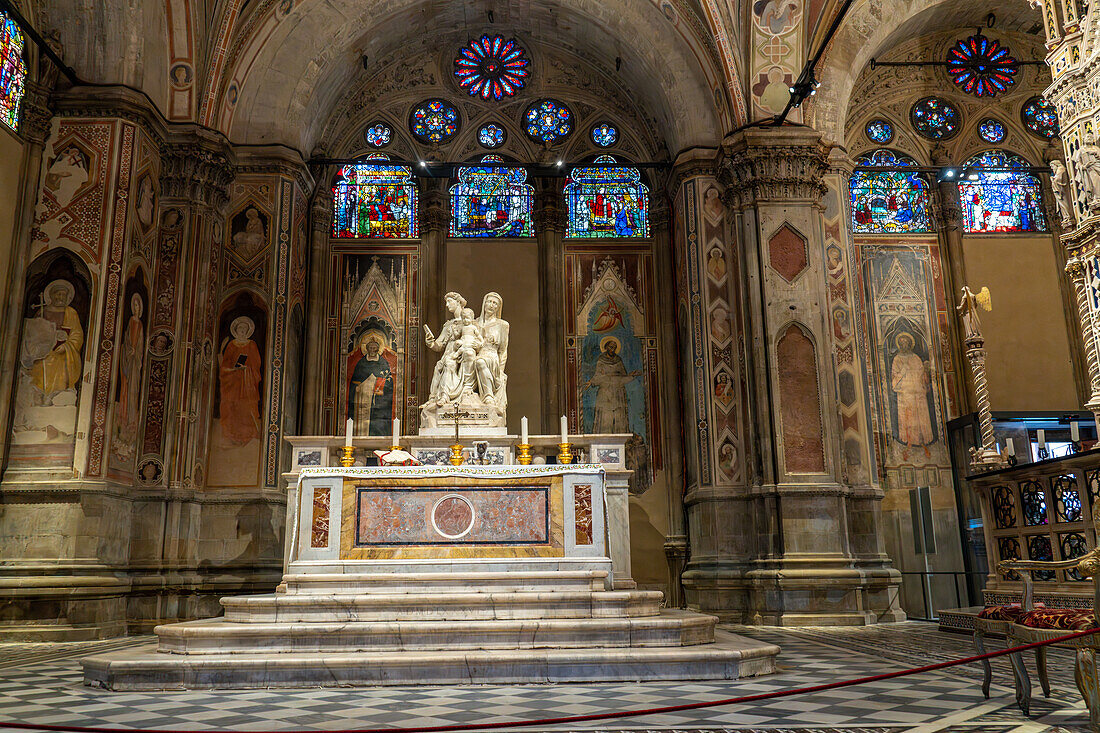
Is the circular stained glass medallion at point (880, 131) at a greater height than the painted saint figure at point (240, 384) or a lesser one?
greater

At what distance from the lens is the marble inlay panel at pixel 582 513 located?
9.13 metres

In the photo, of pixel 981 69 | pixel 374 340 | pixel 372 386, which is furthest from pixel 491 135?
pixel 981 69

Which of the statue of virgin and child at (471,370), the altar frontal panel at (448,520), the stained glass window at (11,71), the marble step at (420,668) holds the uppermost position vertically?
the stained glass window at (11,71)

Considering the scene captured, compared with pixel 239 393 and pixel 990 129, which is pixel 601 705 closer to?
pixel 239 393

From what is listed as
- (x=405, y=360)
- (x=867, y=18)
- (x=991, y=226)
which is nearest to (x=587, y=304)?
(x=405, y=360)

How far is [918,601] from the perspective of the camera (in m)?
15.7

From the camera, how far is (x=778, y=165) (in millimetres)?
14695

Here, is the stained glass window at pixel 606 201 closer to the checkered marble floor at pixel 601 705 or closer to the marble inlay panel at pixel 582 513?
the marble inlay panel at pixel 582 513

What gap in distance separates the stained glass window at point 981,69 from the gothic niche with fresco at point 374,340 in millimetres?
12301

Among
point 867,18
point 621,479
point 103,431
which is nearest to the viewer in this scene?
point 621,479

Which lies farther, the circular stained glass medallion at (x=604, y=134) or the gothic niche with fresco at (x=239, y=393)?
the circular stained glass medallion at (x=604, y=134)

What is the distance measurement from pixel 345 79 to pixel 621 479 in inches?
426

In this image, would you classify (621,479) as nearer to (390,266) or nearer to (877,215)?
(390,266)

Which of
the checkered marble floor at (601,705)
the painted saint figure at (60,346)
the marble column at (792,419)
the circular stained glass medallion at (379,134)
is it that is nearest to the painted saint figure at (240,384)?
the painted saint figure at (60,346)
